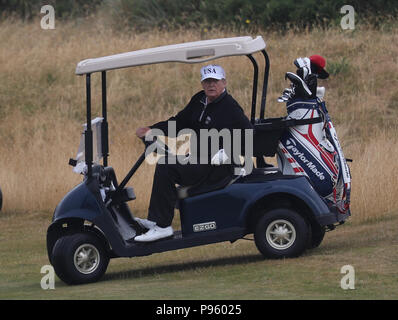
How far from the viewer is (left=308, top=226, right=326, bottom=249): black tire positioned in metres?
9.38

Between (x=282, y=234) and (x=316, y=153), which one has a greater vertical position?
(x=316, y=153)

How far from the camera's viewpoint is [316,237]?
952cm

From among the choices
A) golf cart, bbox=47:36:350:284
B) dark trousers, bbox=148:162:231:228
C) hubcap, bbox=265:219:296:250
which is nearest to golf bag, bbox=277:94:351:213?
golf cart, bbox=47:36:350:284

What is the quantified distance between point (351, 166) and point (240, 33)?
1152 centimetres

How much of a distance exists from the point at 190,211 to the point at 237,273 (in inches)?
26.9

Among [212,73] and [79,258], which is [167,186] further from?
[212,73]

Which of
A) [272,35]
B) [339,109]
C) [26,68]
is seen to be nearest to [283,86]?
[339,109]

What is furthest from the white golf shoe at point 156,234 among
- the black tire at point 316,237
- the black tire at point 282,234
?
the black tire at point 316,237

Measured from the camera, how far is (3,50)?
86.6ft

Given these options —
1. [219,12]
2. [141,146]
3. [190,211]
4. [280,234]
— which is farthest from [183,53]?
[219,12]

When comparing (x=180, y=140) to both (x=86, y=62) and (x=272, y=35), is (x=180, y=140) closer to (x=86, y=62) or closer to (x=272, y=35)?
(x=272, y=35)

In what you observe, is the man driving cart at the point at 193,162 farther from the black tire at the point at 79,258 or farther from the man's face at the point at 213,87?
the black tire at the point at 79,258

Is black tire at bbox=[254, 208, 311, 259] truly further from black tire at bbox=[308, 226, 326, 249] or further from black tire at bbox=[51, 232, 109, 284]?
black tire at bbox=[51, 232, 109, 284]

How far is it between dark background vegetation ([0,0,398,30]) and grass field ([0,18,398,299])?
1.67ft
